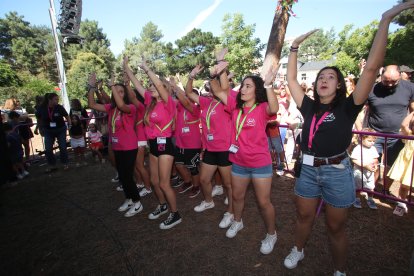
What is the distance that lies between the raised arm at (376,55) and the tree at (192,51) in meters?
53.5

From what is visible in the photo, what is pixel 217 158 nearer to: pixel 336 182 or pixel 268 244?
pixel 268 244

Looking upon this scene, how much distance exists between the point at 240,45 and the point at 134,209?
135 feet

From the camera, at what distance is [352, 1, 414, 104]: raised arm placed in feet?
5.92

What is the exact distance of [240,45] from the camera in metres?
41.2

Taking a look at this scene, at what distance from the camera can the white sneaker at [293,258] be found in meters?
2.77

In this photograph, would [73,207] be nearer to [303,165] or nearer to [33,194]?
[33,194]

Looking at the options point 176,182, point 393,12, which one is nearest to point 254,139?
point 393,12

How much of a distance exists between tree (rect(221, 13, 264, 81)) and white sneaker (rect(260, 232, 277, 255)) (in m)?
38.8

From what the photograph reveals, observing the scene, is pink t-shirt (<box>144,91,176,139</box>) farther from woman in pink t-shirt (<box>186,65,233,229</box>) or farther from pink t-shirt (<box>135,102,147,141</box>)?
pink t-shirt (<box>135,102,147,141</box>)

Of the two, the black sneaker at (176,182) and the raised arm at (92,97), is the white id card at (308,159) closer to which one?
the raised arm at (92,97)

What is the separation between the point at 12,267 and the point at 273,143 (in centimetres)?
509

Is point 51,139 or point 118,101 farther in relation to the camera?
point 51,139

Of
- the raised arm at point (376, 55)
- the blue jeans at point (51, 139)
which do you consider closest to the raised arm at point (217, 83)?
the raised arm at point (376, 55)

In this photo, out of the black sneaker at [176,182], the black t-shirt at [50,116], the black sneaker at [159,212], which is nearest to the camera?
the black sneaker at [159,212]
